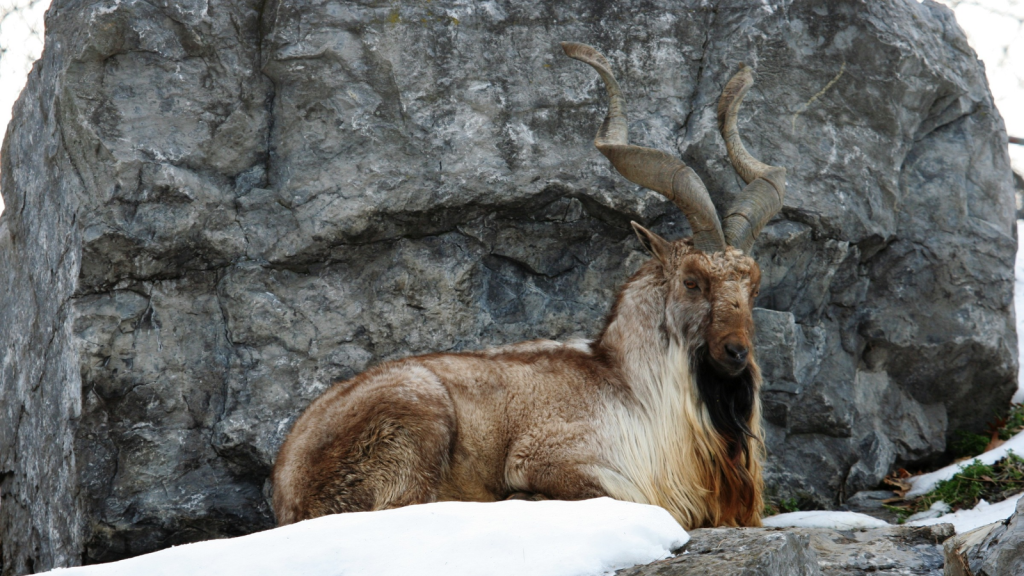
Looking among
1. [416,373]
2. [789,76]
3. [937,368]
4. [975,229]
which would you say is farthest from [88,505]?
[975,229]

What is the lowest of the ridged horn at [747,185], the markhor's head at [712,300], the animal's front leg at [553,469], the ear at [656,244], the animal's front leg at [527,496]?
the animal's front leg at [527,496]

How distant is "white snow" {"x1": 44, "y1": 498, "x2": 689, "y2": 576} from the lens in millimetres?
3473

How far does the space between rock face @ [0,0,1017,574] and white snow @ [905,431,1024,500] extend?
32cm

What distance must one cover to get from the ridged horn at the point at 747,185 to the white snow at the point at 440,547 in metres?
2.56

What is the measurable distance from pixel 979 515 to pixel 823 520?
3.52 ft

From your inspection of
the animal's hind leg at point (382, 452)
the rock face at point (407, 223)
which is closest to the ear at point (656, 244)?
the rock face at point (407, 223)

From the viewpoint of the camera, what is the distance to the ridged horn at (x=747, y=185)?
5.89 m

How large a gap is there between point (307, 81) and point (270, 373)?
2179 mm

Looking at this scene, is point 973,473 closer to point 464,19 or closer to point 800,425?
point 800,425

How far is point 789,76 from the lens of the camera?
7242 mm

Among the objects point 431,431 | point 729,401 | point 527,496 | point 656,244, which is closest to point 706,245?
point 656,244

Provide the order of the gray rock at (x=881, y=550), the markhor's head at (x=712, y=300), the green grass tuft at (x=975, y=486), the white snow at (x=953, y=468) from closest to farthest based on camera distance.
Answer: the gray rock at (x=881, y=550), the markhor's head at (x=712, y=300), the green grass tuft at (x=975, y=486), the white snow at (x=953, y=468)

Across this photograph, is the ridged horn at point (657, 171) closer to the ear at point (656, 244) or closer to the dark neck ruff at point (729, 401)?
the ear at point (656, 244)

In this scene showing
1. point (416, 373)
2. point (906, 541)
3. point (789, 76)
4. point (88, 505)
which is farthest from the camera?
point (789, 76)
